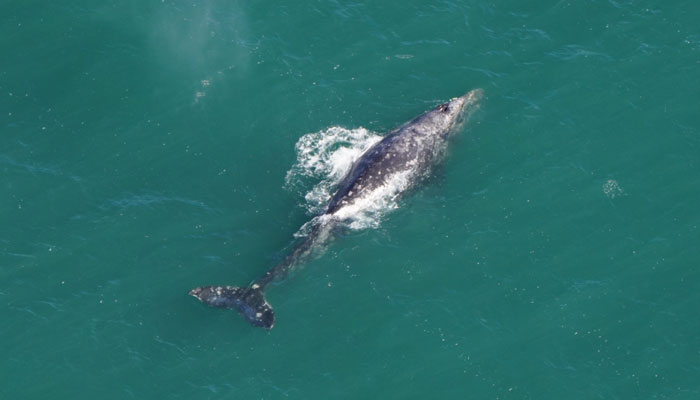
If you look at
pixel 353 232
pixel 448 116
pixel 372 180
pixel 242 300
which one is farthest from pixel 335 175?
pixel 242 300

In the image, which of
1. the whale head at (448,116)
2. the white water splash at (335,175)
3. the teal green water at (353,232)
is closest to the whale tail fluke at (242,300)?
the teal green water at (353,232)

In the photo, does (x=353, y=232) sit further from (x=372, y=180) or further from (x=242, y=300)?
(x=242, y=300)

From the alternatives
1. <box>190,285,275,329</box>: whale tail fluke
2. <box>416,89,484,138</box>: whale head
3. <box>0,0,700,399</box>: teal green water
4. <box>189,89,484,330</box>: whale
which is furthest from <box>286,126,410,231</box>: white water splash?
<box>190,285,275,329</box>: whale tail fluke

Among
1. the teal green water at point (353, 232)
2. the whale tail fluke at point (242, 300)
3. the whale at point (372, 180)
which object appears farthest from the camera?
the whale at point (372, 180)

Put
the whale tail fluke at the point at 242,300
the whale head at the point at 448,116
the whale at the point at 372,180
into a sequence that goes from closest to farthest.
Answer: the whale tail fluke at the point at 242,300, the whale at the point at 372,180, the whale head at the point at 448,116

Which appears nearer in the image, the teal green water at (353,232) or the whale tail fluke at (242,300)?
the teal green water at (353,232)

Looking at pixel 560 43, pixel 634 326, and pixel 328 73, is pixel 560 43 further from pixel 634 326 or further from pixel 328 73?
pixel 634 326

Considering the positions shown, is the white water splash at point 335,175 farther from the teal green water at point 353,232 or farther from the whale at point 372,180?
the teal green water at point 353,232
